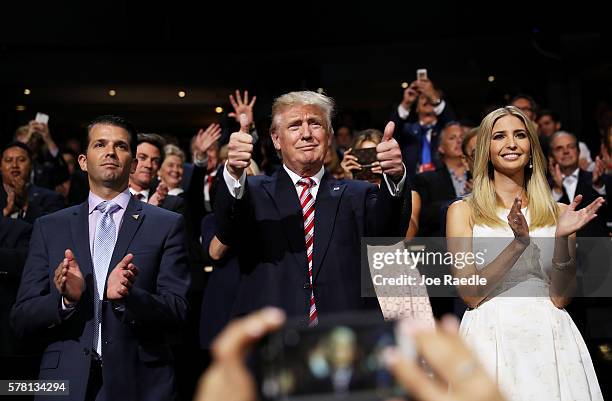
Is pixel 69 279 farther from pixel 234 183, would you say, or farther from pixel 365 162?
pixel 365 162

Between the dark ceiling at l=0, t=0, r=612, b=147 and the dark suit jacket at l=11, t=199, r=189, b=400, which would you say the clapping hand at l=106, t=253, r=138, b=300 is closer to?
the dark suit jacket at l=11, t=199, r=189, b=400

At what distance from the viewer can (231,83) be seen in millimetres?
11016

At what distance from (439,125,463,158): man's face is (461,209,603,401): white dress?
2618 mm

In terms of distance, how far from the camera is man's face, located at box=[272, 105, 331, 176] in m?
3.75

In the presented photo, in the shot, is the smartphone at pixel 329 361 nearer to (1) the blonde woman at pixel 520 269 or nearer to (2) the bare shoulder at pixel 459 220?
(1) the blonde woman at pixel 520 269

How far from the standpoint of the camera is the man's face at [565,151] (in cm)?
642

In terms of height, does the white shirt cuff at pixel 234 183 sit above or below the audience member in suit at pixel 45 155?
below

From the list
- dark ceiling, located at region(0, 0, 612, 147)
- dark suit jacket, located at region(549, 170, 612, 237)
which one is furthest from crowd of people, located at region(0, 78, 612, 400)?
dark ceiling, located at region(0, 0, 612, 147)

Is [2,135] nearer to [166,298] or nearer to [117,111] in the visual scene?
[117,111]

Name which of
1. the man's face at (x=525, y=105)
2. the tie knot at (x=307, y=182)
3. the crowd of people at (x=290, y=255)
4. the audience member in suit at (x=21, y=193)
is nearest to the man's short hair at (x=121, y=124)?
the crowd of people at (x=290, y=255)

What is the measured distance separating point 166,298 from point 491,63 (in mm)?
7638

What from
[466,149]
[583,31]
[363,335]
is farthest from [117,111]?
[363,335]

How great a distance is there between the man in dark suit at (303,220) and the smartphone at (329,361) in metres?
2.27

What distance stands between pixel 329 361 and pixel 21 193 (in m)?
4.90
